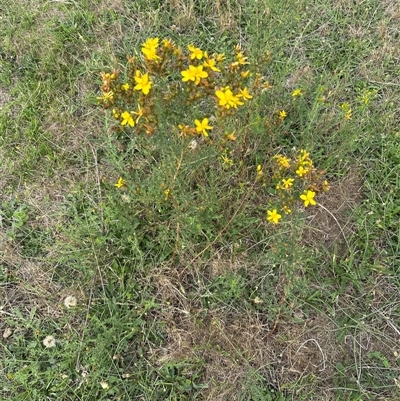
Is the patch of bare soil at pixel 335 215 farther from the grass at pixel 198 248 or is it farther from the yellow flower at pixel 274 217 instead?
the yellow flower at pixel 274 217

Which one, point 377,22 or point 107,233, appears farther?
point 377,22

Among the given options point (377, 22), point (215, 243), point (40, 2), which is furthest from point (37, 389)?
point (377, 22)

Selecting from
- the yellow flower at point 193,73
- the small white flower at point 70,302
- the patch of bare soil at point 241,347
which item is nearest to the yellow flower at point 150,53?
the yellow flower at point 193,73

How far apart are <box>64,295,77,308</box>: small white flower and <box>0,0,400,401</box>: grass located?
0.03m

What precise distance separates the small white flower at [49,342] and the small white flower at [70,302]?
17 centimetres

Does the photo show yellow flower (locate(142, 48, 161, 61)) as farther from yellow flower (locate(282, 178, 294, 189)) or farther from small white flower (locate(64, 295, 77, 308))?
small white flower (locate(64, 295, 77, 308))

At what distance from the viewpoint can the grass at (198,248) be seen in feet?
7.59

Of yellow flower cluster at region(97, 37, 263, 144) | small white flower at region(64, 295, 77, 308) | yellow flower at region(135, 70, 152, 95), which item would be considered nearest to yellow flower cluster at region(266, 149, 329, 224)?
yellow flower cluster at region(97, 37, 263, 144)

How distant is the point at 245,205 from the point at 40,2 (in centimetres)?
215

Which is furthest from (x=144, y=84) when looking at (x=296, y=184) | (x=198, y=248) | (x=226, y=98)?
(x=198, y=248)

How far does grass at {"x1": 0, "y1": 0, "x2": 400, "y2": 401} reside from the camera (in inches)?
91.0

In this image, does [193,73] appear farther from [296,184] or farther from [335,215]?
[335,215]

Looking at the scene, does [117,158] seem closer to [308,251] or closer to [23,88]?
[23,88]

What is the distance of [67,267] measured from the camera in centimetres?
257
